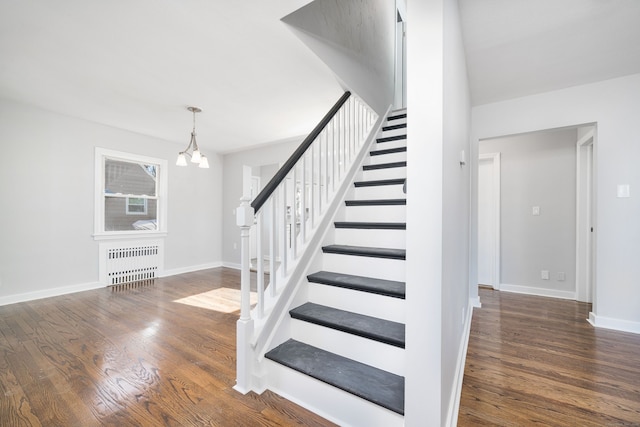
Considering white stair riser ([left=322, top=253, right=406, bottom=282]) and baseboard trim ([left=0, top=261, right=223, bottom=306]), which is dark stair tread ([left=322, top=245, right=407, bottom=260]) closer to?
white stair riser ([left=322, top=253, right=406, bottom=282])

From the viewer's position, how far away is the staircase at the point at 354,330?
135 cm

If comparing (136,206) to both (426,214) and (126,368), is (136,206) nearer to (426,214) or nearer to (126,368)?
(126,368)

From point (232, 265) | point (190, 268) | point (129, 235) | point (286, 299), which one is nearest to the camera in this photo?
point (286, 299)

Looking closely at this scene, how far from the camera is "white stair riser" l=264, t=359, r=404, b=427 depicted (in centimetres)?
126

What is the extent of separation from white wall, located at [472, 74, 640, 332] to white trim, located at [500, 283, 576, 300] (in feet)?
2.99

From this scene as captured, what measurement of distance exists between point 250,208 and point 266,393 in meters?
1.10

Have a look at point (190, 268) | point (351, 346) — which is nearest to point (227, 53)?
point (351, 346)

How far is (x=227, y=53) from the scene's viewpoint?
2293 mm

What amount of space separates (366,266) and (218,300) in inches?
89.6

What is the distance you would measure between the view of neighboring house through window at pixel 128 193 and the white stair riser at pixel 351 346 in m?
3.83

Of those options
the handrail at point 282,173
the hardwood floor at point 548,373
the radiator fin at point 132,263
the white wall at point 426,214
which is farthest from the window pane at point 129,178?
the hardwood floor at point 548,373

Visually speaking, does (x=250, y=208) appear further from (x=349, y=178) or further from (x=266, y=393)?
(x=349, y=178)

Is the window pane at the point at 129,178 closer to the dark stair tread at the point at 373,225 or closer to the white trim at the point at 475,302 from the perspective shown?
the dark stair tread at the point at 373,225

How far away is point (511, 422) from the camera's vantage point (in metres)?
1.37
